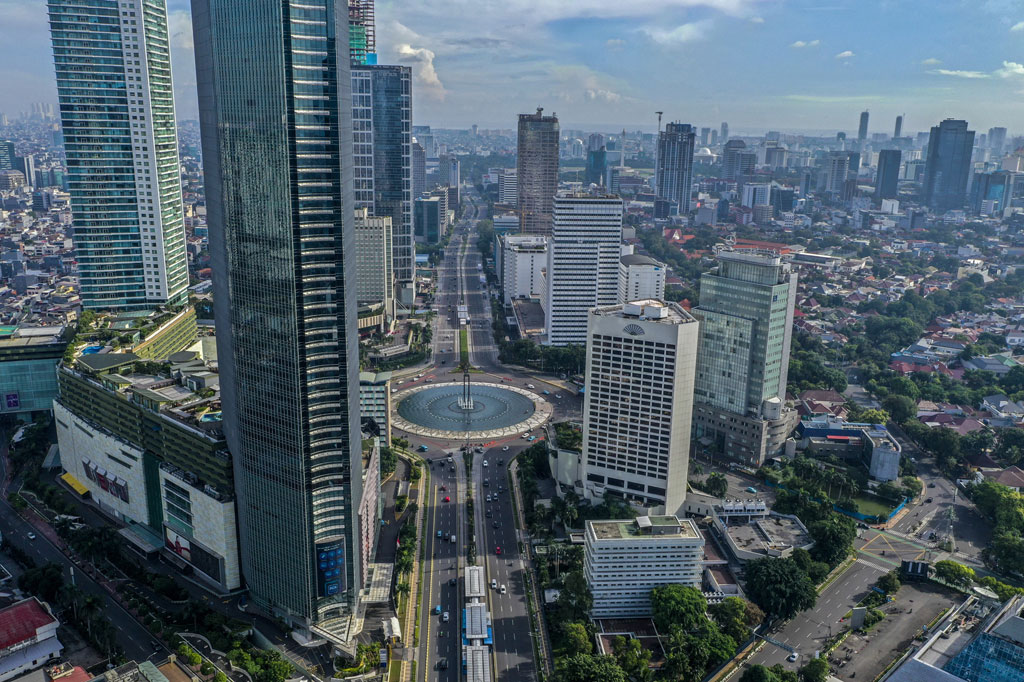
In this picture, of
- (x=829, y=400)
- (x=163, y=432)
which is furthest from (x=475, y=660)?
(x=829, y=400)

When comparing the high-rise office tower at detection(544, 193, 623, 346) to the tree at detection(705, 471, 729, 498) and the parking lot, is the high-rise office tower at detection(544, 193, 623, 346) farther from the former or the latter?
the parking lot

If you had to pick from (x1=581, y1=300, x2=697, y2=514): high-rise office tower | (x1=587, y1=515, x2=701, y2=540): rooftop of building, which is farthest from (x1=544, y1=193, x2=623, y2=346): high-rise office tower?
(x1=587, y1=515, x2=701, y2=540): rooftop of building

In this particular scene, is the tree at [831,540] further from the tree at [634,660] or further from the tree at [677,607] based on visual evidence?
the tree at [634,660]

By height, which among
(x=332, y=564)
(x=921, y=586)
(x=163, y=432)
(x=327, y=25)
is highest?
(x=327, y=25)

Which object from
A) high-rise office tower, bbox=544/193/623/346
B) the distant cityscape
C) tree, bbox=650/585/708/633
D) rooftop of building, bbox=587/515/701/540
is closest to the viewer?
the distant cityscape

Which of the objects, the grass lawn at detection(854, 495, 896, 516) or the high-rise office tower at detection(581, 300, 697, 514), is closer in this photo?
the high-rise office tower at detection(581, 300, 697, 514)

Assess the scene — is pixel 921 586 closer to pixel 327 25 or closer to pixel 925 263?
pixel 327 25

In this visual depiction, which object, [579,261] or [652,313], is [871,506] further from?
[579,261]
